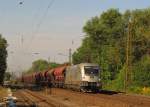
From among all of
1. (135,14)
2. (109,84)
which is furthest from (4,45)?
(109,84)

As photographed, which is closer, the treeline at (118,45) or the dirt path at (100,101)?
the dirt path at (100,101)

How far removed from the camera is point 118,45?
83.4 meters

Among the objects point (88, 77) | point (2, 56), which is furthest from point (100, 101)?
point (2, 56)

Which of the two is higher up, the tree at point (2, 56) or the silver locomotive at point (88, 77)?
the tree at point (2, 56)

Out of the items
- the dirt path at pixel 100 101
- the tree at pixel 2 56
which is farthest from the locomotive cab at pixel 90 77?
the tree at pixel 2 56

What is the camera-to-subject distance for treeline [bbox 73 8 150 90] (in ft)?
198

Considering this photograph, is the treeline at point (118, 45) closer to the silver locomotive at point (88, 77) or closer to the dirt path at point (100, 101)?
the silver locomotive at point (88, 77)

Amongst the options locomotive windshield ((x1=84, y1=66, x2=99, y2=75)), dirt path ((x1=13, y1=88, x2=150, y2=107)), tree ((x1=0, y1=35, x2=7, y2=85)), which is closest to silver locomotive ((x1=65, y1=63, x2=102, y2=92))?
locomotive windshield ((x1=84, y1=66, x2=99, y2=75))

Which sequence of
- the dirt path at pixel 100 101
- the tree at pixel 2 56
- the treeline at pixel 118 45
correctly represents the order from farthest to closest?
the tree at pixel 2 56, the treeline at pixel 118 45, the dirt path at pixel 100 101

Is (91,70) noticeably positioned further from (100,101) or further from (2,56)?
(2,56)

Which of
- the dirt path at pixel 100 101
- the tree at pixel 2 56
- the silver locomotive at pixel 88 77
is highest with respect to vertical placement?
the tree at pixel 2 56

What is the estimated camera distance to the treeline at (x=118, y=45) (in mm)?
60362

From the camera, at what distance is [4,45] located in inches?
4341

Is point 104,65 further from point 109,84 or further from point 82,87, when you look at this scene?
point 82,87
